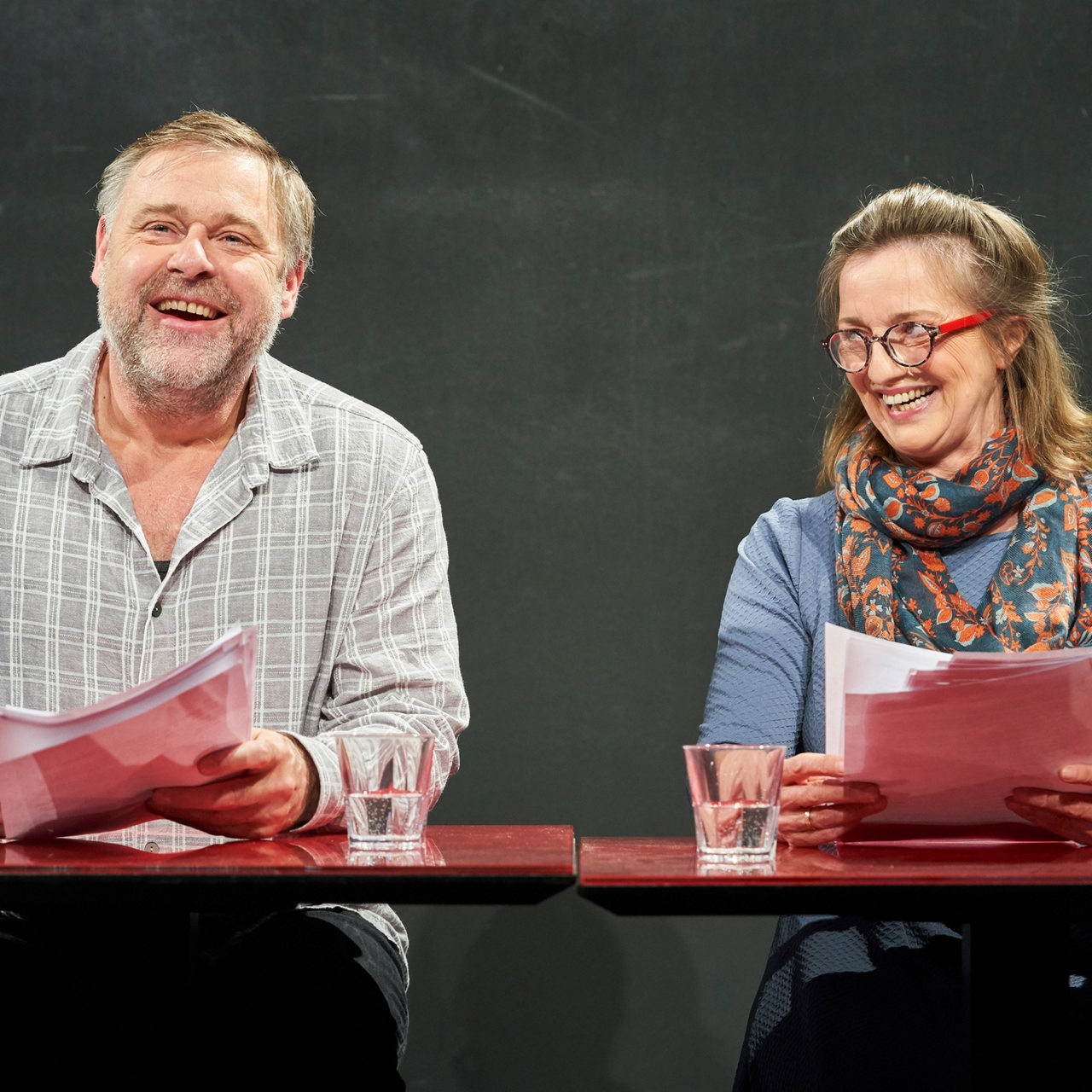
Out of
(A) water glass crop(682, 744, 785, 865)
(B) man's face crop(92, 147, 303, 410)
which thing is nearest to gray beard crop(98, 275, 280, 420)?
(B) man's face crop(92, 147, 303, 410)

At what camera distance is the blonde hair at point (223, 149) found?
1.84 metres

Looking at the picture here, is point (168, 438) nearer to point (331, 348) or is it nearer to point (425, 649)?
point (425, 649)

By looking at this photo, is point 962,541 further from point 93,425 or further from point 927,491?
point 93,425

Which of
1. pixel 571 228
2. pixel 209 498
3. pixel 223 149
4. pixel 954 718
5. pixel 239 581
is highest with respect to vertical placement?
pixel 571 228

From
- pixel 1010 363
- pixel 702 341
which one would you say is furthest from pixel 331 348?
pixel 1010 363

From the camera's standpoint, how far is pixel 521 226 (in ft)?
8.61

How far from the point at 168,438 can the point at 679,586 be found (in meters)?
1.11

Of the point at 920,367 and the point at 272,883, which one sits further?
the point at 920,367

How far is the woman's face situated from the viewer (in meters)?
1.85

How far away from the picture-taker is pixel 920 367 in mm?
1838

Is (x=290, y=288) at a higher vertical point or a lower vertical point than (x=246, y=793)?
higher

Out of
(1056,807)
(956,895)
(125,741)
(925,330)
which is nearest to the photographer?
(956,895)

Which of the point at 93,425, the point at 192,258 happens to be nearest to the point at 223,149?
the point at 192,258

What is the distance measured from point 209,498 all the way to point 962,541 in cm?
100
